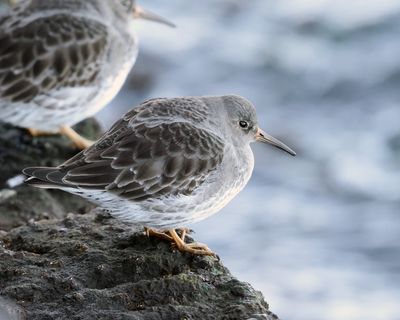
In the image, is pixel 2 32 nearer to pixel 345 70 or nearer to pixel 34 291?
pixel 34 291

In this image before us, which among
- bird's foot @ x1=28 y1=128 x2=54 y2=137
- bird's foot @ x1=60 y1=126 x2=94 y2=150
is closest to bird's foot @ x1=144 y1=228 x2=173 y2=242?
bird's foot @ x1=60 y1=126 x2=94 y2=150

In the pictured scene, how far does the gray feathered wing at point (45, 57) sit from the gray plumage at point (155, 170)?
2267mm

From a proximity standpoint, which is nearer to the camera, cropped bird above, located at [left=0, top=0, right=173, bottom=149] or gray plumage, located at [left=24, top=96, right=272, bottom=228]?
gray plumage, located at [left=24, top=96, right=272, bottom=228]

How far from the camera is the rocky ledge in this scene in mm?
4711

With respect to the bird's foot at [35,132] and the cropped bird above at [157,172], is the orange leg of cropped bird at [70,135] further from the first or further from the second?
the cropped bird above at [157,172]

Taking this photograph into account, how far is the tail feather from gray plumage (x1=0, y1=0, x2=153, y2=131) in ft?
8.39

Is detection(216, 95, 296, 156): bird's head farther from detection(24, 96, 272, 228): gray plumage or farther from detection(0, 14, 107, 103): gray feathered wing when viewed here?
detection(0, 14, 107, 103): gray feathered wing

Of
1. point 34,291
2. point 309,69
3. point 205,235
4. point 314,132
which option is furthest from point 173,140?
point 309,69

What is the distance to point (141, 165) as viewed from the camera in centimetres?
548

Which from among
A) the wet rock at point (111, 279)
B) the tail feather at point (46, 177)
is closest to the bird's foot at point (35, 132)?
the wet rock at point (111, 279)

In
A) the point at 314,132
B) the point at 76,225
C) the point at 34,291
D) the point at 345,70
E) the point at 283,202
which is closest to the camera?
the point at 34,291

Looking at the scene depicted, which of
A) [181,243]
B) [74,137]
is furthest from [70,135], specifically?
[181,243]

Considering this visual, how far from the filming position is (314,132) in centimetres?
1213

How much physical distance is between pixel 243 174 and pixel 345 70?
308 inches
